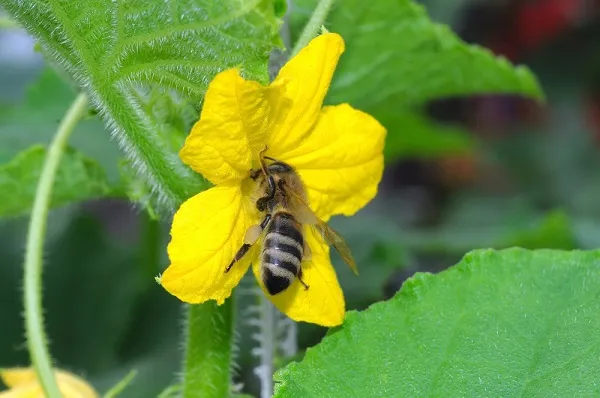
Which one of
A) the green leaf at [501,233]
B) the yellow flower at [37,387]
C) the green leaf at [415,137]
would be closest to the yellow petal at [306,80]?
the yellow flower at [37,387]

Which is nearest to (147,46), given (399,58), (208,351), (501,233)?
(208,351)

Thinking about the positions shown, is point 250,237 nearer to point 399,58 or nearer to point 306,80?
point 306,80

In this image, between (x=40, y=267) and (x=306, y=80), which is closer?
(x=306, y=80)

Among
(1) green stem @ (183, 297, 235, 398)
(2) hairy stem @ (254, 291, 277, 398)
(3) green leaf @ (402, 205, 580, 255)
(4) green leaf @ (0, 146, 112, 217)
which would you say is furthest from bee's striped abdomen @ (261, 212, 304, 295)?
(3) green leaf @ (402, 205, 580, 255)

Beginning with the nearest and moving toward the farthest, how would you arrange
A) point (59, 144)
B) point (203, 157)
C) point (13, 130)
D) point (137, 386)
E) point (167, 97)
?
1. point (203, 157)
2. point (167, 97)
3. point (59, 144)
4. point (137, 386)
5. point (13, 130)

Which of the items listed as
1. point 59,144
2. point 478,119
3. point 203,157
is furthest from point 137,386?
point 478,119

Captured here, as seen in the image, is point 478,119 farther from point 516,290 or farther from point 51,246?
point 516,290
